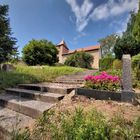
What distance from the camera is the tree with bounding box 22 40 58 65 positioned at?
837 inches

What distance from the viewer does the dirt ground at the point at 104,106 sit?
100 inches

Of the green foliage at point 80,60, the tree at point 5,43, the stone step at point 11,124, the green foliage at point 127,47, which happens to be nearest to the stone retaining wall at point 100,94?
the stone step at point 11,124

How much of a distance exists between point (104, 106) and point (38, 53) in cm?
1919

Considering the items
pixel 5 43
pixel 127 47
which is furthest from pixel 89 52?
pixel 5 43

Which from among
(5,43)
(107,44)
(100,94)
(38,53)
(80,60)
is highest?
(107,44)

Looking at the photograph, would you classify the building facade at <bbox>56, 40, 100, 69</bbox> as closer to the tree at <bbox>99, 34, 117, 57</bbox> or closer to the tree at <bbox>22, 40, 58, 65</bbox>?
the tree at <bbox>99, 34, 117, 57</bbox>

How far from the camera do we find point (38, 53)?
21234 millimetres

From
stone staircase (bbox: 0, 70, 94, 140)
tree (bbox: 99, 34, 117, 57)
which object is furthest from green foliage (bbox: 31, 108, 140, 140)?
tree (bbox: 99, 34, 117, 57)

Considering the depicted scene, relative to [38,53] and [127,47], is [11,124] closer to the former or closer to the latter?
[127,47]

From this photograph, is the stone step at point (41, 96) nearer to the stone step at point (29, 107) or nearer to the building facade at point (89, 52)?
the stone step at point (29, 107)

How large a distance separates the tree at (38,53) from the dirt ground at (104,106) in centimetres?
1834

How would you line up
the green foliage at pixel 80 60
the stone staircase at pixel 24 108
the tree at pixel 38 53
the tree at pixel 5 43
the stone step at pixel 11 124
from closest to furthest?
1. the stone step at pixel 11 124
2. the stone staircase at pixel 24 108
3. the tree at pixel 5 43
4. the tree at pixel 38 53
5. the green foliage at pixel 80 60

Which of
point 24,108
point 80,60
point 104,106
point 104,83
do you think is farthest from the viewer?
point 80,60

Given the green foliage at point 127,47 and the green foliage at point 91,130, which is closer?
the green foliage at point 91,130
